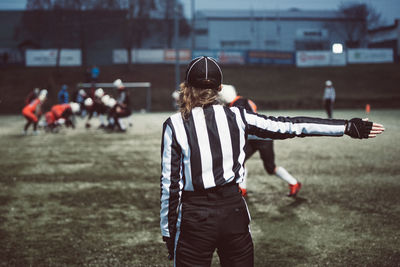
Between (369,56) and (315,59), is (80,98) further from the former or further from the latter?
(369,56)

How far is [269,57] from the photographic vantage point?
45.9 metres

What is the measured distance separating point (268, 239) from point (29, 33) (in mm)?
55055

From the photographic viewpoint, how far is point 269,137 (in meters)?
2.82

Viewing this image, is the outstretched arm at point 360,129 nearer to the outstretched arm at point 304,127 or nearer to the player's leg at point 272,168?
the outstretched arm at point 304,127

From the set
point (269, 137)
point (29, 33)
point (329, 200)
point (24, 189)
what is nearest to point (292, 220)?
point (329, 200)

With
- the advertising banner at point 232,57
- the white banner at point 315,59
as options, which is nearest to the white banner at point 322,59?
the white banner at point 315,59

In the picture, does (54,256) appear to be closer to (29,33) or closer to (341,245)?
(341,245)

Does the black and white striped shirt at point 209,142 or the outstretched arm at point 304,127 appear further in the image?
the outstretched arm at point 304,127

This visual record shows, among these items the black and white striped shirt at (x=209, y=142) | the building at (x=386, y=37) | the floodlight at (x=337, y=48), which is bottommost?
the black and white striped shirt at (x=209, y=142)

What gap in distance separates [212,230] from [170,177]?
0.40 m

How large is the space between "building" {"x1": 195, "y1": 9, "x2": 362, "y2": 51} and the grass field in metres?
48.2

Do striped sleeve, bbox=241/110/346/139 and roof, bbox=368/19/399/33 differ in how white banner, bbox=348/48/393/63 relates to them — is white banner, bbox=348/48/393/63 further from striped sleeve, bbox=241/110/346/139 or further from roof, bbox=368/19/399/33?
striped sleeve, bbox=241/110/346/139

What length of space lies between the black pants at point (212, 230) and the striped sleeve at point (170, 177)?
7 cm

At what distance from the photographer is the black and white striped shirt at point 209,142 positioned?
2660mm
